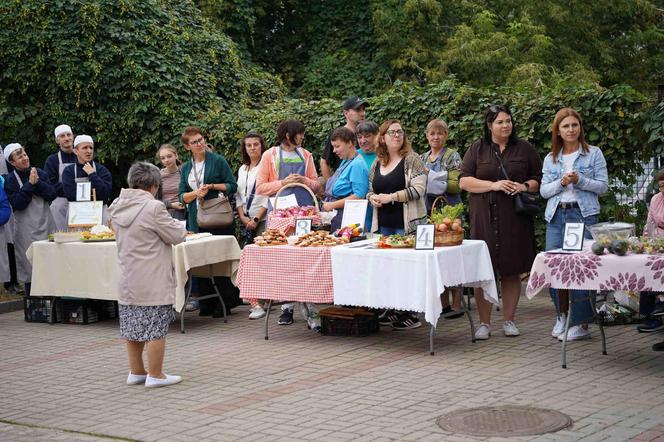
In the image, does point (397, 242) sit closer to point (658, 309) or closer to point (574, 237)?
point (574, 237)

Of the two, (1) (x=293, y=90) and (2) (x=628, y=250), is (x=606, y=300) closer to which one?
(2) (x=628, y=250)

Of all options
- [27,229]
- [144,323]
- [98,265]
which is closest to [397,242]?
[144,323]

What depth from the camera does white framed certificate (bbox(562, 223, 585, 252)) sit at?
7.95m

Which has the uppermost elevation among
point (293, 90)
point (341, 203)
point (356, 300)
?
point (293, 90)

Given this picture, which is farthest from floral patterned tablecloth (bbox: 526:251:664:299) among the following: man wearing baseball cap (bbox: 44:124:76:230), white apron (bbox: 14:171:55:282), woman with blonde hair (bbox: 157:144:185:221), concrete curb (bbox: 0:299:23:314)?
concrete curb (bbox: 0:299:23:314)

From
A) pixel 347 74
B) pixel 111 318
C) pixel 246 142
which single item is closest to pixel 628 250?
pixel 246 142

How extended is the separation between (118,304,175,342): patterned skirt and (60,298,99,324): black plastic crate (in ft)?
11.6

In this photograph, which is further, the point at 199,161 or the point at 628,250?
the point at 199,161

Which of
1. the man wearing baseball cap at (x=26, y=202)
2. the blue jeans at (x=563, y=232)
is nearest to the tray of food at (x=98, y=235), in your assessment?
the man wearing baseball cap at (x=26, y=202)

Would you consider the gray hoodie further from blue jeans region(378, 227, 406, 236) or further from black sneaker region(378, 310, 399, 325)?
black sneaker region(378, 310, 399, 325)

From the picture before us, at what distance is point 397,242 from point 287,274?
1.13 metres

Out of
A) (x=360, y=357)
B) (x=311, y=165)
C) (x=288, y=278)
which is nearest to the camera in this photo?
(x=360, y=357)

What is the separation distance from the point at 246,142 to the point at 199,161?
0.59 metres

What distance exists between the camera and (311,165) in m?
11.1
